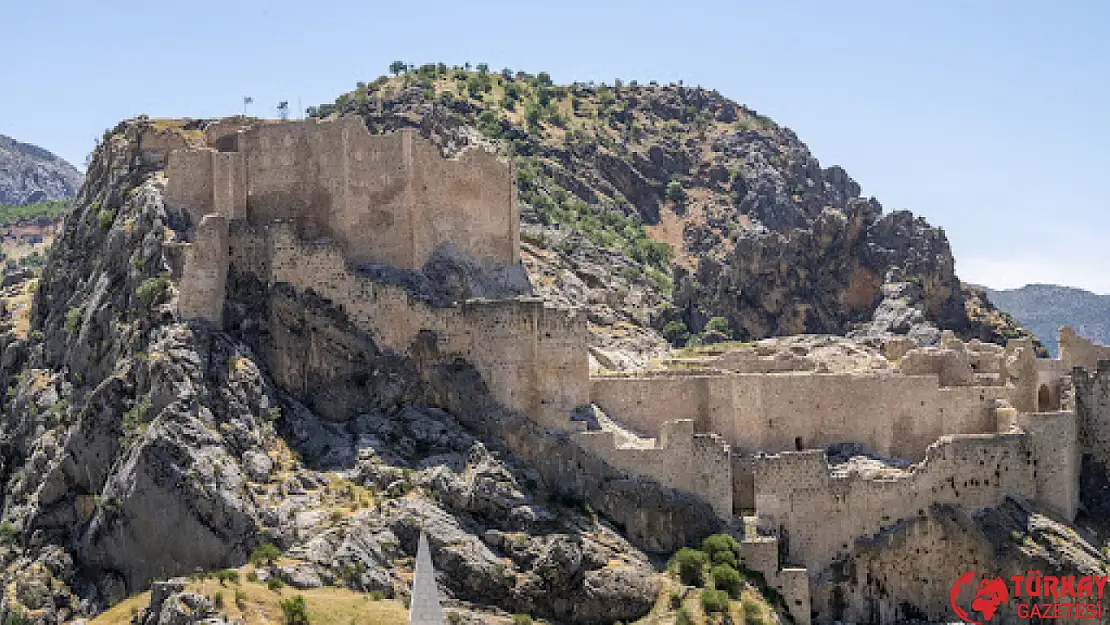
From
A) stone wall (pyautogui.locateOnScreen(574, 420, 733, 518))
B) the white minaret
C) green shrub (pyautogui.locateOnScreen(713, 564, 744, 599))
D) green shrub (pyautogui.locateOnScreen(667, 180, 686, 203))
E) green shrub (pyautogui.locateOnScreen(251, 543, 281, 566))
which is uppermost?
green shrub (pyautogui.locateOnScreen(667, 180, 686, 203))

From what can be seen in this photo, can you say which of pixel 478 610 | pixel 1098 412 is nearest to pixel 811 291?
pixel 1098 412

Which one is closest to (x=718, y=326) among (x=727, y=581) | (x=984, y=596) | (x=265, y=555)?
(x=984, y=596)

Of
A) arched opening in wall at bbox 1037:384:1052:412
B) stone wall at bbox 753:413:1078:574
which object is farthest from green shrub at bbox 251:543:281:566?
arched opening in wall at bbox 1037:384:1052:412

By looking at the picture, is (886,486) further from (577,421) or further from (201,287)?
(201,287)

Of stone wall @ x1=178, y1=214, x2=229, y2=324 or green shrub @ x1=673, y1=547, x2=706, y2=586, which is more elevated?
stone wall @ x1=178, y1=214, x2=229, y2=324

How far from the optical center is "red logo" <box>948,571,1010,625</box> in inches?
2768

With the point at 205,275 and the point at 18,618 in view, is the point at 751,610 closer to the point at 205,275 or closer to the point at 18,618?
the point at 205,275

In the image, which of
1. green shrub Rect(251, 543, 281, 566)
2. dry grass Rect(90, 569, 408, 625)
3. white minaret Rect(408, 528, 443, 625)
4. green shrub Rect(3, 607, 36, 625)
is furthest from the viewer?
green shrub Rect(3, 607, 36, 625)

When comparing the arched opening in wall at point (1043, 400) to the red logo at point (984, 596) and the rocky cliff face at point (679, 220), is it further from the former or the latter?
the rocky cliff face at point (679, 220)

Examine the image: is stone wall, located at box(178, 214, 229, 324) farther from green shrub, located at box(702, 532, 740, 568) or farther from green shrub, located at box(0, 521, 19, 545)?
green shrub, located at box(702, 532, 740, 568)

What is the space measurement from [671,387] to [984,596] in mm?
15423

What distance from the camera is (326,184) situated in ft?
240

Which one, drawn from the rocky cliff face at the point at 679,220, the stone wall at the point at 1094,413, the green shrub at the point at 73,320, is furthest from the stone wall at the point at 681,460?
the green shrub at the point at 73,320

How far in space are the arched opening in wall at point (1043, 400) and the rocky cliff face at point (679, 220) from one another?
18796 mm
